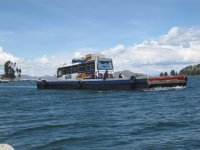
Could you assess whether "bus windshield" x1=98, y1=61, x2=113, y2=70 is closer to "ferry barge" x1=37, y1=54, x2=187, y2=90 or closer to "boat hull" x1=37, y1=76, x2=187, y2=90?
"ferry barge" x1=37, y1=54, x2=187, y2=90

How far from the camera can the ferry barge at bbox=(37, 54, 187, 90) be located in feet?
140

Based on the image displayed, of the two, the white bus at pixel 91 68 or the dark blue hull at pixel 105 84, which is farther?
the white bus at pixel 91 68

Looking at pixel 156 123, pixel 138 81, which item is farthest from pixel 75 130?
pixel 138 81

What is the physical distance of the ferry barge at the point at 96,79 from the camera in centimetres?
4269

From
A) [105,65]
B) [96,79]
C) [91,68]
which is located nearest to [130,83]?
[96,79]

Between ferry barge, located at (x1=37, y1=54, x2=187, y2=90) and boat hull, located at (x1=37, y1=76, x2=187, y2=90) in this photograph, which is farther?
ferry barge, located at (x1=37, y1=54, x2=187, y2=90)

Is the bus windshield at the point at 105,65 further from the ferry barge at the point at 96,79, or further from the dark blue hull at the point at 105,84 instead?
the dark blue hull at the point at 105,84

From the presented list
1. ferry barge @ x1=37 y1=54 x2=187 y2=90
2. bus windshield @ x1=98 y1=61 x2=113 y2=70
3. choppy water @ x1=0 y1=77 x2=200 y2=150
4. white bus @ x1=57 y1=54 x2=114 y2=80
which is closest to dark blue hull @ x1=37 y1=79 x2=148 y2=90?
ferry barge @ x1=37 y1=54 x2=187 y2=90

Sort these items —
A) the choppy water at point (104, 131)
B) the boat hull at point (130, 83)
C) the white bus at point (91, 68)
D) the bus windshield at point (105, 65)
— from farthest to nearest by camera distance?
1. the bus windshield at point (105, 65)
2. the white bus at point (91, 68)
3. the boat hull at point (130, 83)
4. the choppy water at point (104, 131)

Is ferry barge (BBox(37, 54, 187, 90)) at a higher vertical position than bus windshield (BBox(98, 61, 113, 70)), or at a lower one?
lower

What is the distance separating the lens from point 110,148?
12.8 m

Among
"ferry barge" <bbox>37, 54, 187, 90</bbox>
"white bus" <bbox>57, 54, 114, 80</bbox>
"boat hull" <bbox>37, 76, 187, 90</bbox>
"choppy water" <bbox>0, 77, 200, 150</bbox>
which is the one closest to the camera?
"choppy water" <bbox>0, 77, 200, 150</bbox>

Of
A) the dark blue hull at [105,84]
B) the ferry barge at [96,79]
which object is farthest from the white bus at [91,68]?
the dark blue hull at [105,84]

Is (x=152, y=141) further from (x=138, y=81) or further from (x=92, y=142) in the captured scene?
(x=138, y=81)
